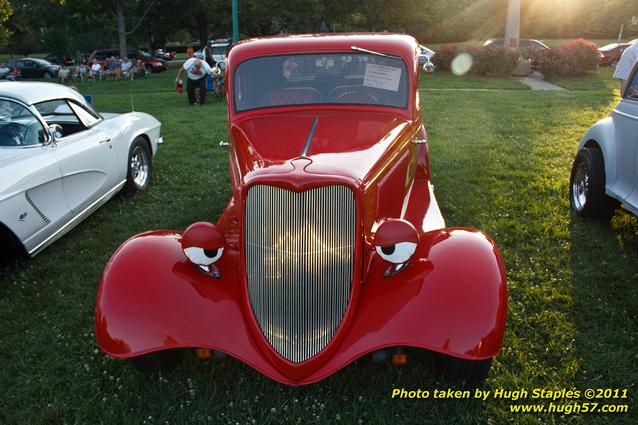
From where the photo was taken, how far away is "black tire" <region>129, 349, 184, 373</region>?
3.13 m

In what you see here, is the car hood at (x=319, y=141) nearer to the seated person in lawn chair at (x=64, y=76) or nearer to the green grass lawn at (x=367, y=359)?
the green grass lawn at (x=367, y=359)

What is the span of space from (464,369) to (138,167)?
215 inches

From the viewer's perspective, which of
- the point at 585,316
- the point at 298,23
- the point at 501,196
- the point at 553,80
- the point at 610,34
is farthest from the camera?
the point at 610,34

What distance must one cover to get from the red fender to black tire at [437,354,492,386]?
20 centimetres

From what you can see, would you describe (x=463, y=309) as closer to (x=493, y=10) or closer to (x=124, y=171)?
(x=124, y=171)

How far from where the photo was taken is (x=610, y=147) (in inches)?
206

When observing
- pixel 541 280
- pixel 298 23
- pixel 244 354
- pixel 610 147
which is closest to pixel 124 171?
pixel 244 354

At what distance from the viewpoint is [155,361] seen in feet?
10.4

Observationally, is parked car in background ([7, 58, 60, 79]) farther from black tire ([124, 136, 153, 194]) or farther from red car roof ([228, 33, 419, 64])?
red car roof ([228, 33, 419, 64])

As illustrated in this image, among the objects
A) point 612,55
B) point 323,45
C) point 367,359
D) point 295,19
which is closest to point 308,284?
point 367,359

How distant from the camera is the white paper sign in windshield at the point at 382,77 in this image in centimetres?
442

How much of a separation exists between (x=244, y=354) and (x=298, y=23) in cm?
3196

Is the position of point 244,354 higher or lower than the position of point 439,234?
lower

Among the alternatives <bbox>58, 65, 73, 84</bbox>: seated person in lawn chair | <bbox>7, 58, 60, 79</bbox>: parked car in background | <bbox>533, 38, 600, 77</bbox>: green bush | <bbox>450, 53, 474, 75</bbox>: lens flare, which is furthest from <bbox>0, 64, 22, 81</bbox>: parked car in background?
<bbox>533, 38, 600, 77</bbox>: green bush
